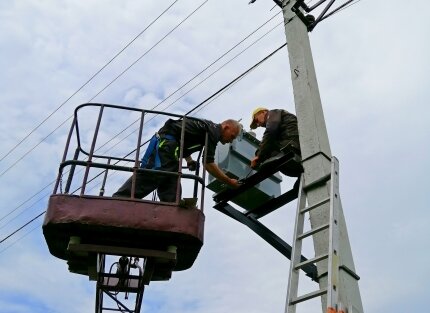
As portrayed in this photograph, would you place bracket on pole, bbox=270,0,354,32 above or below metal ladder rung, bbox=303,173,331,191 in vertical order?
above

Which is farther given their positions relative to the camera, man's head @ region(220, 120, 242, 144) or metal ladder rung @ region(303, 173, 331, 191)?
man's head @ region(220, 120, 242, 144)

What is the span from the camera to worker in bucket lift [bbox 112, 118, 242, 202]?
5.92 meters

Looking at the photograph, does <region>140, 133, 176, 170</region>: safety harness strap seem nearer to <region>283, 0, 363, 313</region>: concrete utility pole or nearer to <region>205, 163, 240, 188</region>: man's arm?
<region>205, 163, 240, 188</region>: man's arm

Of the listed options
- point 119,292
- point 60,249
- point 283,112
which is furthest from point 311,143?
point 119,292

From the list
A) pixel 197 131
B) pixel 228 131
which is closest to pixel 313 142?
pixel 228 131

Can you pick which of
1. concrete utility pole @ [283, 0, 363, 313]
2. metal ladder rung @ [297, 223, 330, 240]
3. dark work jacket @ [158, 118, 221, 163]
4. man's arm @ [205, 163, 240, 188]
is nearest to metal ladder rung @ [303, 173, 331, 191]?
concrete utility pole @ [283, 0, 363, 313]

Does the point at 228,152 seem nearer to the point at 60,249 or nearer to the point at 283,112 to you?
the point at 283,112

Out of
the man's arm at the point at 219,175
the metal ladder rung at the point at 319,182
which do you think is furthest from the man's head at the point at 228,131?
the metal ladder rung at the point at 319,182

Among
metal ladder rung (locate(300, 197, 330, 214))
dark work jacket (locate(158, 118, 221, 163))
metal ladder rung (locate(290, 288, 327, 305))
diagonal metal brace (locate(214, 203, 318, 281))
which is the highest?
dark work jacket (locate(158, 118, 221, 163))

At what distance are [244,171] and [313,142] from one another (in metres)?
2.06

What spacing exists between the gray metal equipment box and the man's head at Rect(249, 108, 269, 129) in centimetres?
36

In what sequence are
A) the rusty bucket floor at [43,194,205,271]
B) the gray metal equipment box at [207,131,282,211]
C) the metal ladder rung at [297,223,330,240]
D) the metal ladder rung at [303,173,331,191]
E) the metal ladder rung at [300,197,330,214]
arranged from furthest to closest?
1. the gray metal equipment box at [207,131,282,211]
2. the rusty bucket floor at [43,194,205,271]
3. the metal ladder rung at [303,173,331,191]
4. the metal ladder rung at [300,197,330,214]
5. the metal ladder rung at [297,223,330,240]

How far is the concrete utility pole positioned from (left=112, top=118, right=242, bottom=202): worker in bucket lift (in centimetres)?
105

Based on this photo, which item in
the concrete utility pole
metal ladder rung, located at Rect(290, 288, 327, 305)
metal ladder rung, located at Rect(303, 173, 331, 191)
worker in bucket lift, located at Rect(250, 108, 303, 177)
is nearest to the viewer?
metal ladder rung, located at Rect(290, 288, 327, 305)
